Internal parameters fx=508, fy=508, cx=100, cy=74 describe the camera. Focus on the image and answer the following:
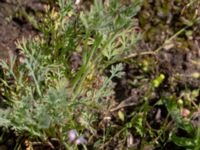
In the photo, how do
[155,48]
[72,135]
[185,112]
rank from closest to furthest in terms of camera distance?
[72,135]
[185,112]
[155,48]

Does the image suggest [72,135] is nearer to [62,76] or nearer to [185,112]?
[62,76]

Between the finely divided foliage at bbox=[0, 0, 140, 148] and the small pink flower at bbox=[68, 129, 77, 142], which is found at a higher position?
the finely divided foliage at bbox=[0, 0, 140, 148]

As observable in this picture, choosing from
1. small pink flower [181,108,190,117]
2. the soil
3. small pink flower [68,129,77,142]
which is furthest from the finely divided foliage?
small pink flower [181,108,190,117]

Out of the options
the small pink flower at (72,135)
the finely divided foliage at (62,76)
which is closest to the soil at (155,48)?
the finely divided foliage at (62,76)

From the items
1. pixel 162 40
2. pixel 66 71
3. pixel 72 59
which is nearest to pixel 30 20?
pixel 72 59

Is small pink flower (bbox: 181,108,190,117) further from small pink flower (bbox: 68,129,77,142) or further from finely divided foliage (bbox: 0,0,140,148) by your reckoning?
small pink flower (bbox: 68,129,77,142)

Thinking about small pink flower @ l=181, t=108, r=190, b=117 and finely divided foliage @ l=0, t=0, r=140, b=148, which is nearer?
finely divided foliage @ l=0, t=0, r=140, b=148

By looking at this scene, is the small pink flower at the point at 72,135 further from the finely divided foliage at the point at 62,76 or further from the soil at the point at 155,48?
the soil at the point at 155,48

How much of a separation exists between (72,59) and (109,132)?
37 cm

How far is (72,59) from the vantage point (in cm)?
219

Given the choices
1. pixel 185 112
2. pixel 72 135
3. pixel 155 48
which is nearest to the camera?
pixel 72 135

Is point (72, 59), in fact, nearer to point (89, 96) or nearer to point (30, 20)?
point (30, 20)

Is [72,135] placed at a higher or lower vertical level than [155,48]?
lower

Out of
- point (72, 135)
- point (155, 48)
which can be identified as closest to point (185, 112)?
point (155, 48)
